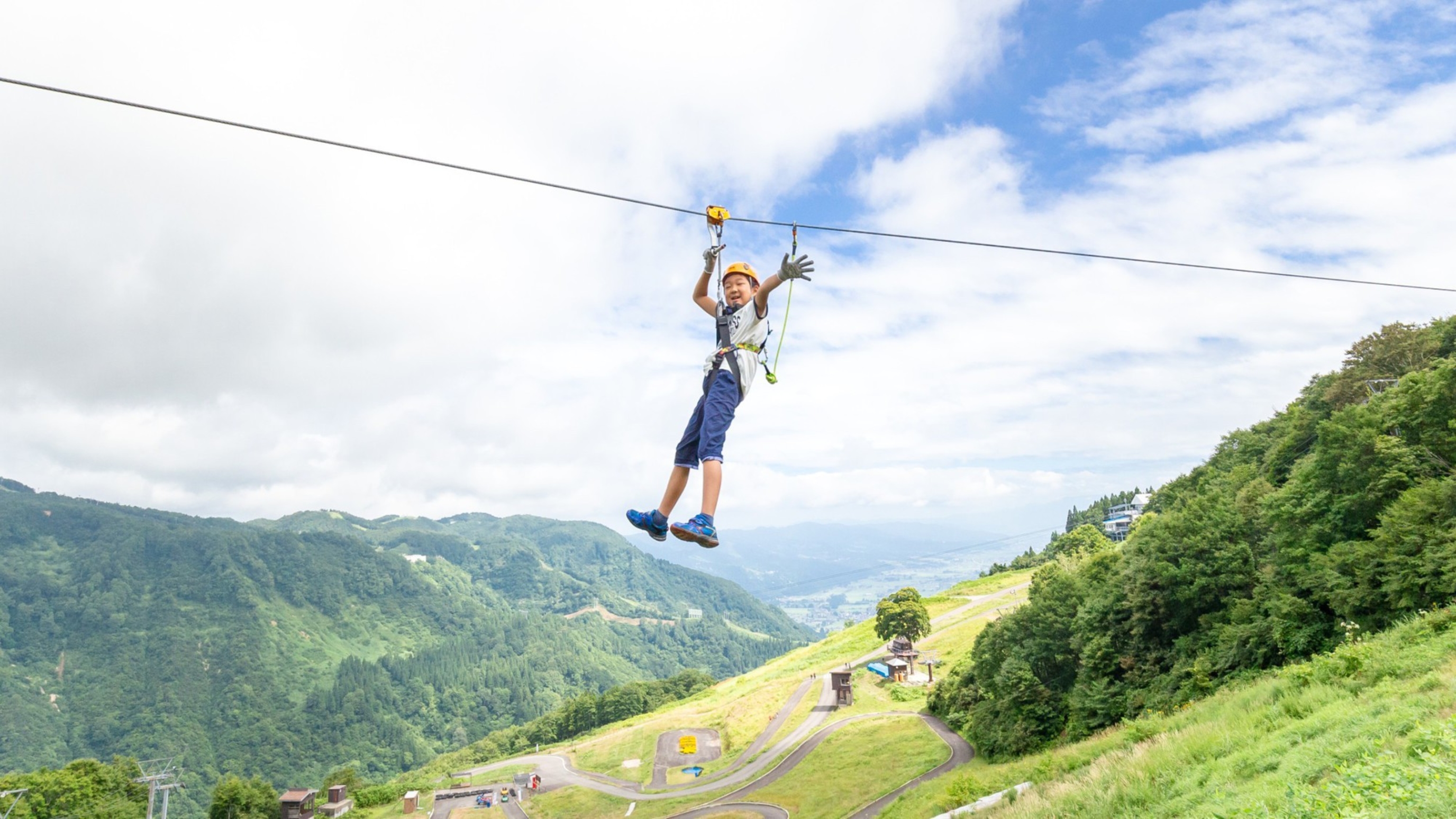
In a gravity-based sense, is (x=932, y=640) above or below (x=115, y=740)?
above

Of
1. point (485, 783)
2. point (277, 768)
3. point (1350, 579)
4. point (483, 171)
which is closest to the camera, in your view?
point (483, 171)

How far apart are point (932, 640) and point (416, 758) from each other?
167 m

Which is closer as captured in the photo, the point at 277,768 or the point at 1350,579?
the point at 1350,579

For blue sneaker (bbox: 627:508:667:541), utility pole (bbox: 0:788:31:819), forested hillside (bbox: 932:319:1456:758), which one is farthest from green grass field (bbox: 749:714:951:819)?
utility pole (bbox: 0:788:31:819)

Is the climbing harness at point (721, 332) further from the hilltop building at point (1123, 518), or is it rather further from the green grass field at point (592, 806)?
the hilltop building at point (1123, 518)

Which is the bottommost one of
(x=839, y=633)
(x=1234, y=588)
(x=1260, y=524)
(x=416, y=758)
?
(x=416, y=758)

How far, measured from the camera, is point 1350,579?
24.6m

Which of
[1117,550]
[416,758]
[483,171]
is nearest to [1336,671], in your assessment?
[483,171]

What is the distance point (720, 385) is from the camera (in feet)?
23.1

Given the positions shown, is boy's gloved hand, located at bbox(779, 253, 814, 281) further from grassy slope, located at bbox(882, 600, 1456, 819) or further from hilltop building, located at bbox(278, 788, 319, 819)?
hilltop building, located at bbox(278, 788, 319, 819)

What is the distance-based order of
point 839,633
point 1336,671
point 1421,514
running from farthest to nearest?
point 839,633 → point 1421,514 → point 1336,671

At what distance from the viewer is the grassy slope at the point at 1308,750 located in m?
7.27

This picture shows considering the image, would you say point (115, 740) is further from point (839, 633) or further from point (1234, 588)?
point (1234, 588)

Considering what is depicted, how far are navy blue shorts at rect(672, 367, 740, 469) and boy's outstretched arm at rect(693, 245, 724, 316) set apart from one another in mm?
885
